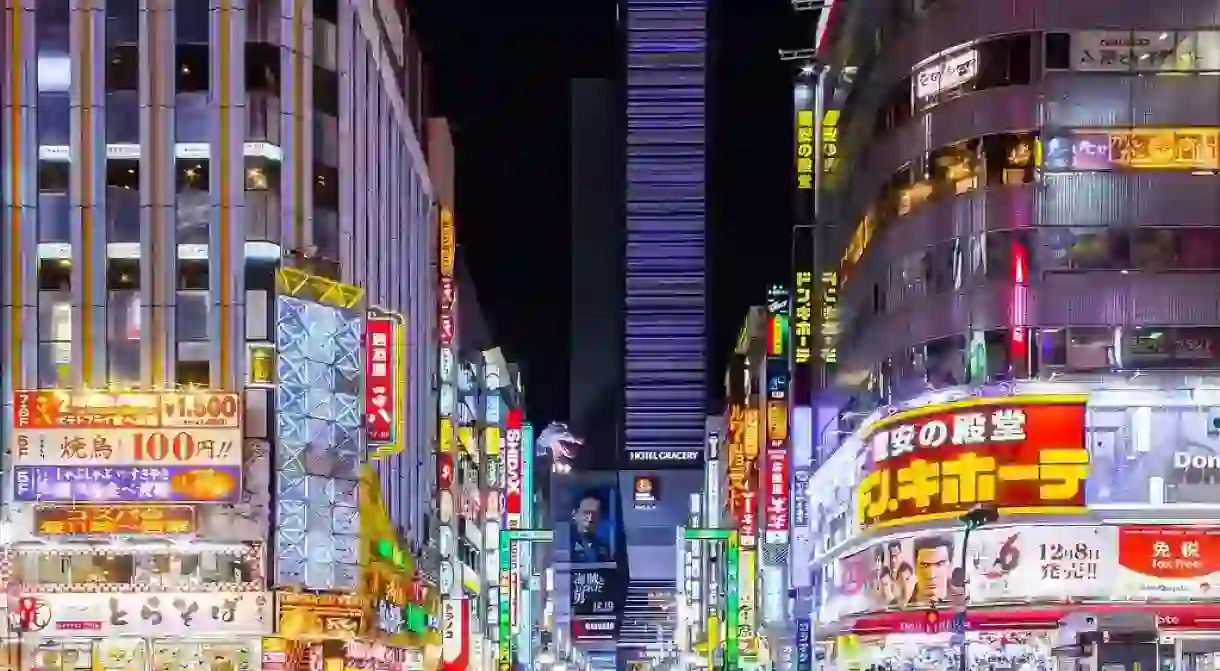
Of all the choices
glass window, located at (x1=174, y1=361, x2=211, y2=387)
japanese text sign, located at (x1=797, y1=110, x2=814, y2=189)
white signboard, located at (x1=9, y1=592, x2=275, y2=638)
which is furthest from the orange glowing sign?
japanese text sign, located at (x1=797, y1=110, x2=814, y2=189)

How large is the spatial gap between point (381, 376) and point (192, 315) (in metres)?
6.13

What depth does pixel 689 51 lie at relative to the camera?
13088cm

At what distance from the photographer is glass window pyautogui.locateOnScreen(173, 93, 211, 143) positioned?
54.5 m

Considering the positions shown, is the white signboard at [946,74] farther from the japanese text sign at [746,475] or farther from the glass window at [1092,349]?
the japanese text sign at [746,475]

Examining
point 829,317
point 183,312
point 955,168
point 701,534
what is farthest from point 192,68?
point 701,534

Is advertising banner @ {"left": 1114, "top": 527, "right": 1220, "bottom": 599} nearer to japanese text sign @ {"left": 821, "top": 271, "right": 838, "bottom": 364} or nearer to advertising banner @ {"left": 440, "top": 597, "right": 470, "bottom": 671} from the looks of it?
japanese text sign @ {"left": 821, "top": 271, "right": 838, "bottom": 364}

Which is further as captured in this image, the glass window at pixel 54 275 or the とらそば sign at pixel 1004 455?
the glass window at pixel 54 275

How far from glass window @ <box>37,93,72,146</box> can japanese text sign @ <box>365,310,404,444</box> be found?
9.84 meters

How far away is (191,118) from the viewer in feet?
179

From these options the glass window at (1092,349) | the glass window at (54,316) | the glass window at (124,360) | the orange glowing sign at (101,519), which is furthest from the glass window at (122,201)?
the glass window at (1092,349)

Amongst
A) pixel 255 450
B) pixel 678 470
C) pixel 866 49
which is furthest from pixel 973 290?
pixel 678 470

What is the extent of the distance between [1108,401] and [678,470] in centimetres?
11360

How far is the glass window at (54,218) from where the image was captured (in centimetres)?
5409

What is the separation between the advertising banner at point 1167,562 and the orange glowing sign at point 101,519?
23407mm
